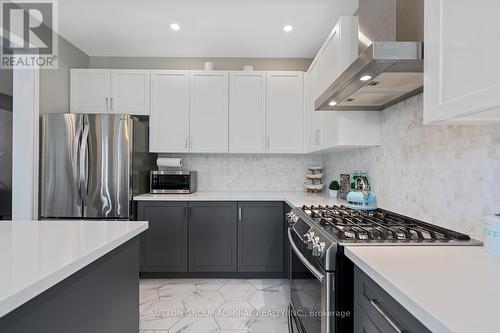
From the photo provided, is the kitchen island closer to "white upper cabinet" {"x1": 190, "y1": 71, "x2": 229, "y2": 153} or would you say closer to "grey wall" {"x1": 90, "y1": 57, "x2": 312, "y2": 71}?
"white upper cabinet" {"x1": 190, "y1": 71, "x2": 229, "y2": 153}

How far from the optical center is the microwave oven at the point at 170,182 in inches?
125

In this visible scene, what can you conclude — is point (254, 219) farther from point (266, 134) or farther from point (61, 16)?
point (61, 16)

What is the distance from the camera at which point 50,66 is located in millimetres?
2918

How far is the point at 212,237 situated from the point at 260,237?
0.50 m

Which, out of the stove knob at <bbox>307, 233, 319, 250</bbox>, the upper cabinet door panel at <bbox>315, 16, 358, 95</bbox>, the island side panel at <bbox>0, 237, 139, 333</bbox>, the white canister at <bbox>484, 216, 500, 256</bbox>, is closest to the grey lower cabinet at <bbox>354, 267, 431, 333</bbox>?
the stove knob at <bbox>307, 233, 319, 250</bbox>

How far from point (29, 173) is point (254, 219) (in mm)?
2217

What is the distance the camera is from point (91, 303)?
3.54 ft

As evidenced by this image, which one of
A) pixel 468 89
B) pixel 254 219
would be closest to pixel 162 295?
pixel 254 219

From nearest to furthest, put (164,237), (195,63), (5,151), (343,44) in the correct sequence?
(343,44), (164,237), (195,63), (5,151)

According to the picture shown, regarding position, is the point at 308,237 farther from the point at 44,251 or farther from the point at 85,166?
the point at 85,166

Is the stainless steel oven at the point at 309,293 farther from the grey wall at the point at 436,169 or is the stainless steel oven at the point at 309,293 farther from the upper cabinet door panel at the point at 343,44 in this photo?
the upper cabinet door panel at the point at 343,44

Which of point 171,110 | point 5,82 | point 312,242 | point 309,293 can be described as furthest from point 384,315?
point 5,82

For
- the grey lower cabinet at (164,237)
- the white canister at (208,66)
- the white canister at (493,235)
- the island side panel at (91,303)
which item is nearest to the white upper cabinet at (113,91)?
the white canister at (208,66)

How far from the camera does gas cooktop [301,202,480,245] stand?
1.23 m
